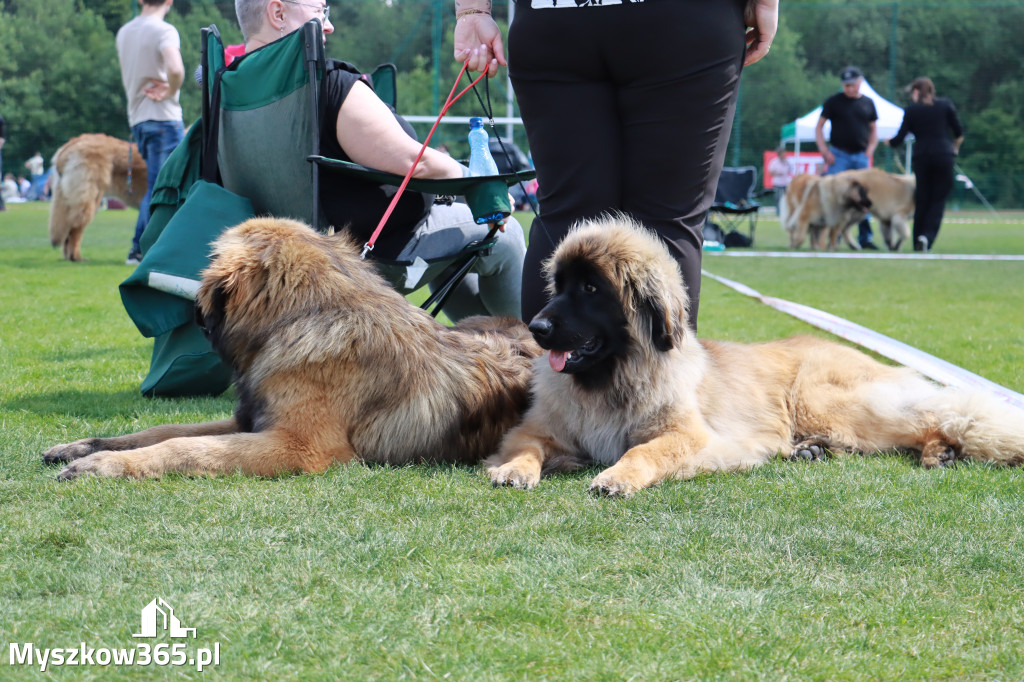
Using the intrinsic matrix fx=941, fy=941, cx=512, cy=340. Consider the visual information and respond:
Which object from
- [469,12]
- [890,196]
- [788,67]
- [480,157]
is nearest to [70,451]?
[469,12]

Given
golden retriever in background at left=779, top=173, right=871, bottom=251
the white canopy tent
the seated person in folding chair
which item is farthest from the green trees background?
the seated person in folding chair

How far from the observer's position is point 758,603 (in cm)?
211

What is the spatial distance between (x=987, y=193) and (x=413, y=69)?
21.7 m

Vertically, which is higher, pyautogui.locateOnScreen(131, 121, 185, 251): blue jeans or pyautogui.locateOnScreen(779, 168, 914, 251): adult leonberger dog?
pyautogui.locateOnScreen(131, 121, 185, 251): blue jeans

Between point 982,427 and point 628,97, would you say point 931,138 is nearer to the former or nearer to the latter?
point 982,427

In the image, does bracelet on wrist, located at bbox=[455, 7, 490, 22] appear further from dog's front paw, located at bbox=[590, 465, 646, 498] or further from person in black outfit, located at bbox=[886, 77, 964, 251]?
person in black outfit, located at bbox=[886, 77, 964, 251]

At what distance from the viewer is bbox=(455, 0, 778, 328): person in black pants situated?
11.0 ft

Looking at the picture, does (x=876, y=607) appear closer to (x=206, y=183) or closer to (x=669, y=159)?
(x=669, y=159)

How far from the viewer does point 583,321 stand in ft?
10.6

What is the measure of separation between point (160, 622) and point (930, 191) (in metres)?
15.8

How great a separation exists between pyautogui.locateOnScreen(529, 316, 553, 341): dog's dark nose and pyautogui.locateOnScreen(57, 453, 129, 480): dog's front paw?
1.39 metres

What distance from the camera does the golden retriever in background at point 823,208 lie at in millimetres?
16969

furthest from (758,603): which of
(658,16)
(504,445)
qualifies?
(658,16)

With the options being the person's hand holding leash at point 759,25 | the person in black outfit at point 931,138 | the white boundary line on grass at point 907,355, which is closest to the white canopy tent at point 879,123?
the person in black outfit at point 931,138
